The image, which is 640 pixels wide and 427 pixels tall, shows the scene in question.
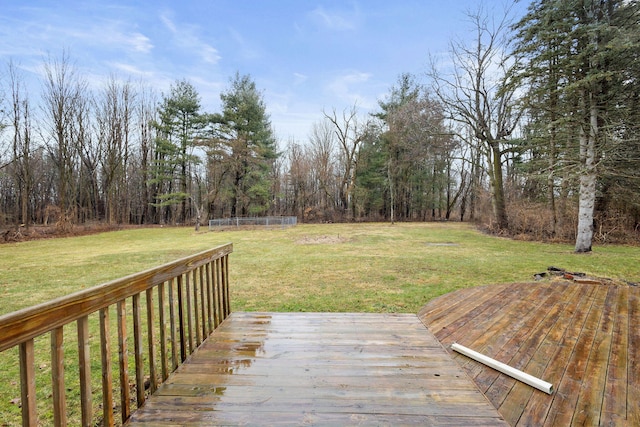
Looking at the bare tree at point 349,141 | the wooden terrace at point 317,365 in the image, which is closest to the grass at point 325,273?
the wooden terrace at point 317,365

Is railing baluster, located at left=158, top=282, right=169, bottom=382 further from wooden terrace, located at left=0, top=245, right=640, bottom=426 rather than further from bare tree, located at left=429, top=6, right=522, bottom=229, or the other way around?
bare tree, located at left=429, top=6, right=522, bottom=229

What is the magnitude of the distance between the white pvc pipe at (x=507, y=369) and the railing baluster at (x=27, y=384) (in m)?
2.50

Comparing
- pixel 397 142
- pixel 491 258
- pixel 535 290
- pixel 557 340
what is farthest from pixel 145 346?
pixel 397 142

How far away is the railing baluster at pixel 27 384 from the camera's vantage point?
36.9 inches

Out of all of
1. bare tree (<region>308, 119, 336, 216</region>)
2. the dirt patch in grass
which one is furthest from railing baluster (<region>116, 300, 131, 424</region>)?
bare tree (<region>308, 119, 336, 216</region>)

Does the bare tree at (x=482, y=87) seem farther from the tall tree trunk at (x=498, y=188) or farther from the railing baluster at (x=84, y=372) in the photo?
the railing baluster at (x=84, y=372)

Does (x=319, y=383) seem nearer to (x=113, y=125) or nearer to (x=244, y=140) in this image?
(x=244, y=140)

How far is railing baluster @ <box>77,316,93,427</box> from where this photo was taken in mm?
1201

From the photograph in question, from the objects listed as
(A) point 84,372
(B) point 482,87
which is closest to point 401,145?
(B) point 482,87

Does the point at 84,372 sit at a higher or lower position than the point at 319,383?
higher

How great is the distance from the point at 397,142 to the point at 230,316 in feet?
68.0

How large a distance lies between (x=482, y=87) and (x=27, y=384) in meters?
15.8

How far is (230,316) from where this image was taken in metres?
3.09

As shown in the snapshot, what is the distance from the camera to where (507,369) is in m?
2.07
